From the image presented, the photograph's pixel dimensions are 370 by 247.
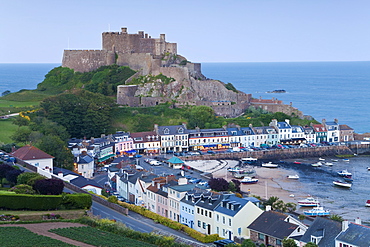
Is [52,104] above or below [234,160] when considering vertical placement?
above

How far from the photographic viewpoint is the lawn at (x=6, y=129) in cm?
5994

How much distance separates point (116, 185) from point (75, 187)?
8917 mm

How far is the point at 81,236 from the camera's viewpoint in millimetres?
27750

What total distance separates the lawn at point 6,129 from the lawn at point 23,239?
32259mm

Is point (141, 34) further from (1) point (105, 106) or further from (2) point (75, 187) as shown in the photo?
(2) point (75, 187)

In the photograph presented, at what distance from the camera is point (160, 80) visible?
8094 cm

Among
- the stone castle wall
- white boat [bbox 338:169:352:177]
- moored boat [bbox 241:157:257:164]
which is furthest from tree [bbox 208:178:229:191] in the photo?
the stone castle wall

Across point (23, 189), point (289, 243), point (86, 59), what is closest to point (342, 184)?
point (289, 243)

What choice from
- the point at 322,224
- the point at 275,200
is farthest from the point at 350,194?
the point at 322,224

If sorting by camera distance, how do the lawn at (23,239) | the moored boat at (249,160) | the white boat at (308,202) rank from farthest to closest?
1. the moored boat at (249,160)
2. the white boat at (308,202)
3. the lawn at (23,239)

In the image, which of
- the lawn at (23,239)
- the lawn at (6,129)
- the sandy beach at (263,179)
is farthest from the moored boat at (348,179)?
the lawn at (23,239)

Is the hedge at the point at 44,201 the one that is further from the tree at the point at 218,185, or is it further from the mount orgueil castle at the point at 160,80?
the mount orgueil castle at the point at 160,80

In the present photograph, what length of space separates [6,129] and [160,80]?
22.9m

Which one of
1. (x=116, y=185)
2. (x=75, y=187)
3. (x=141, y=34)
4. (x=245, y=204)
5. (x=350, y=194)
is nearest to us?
(x=245, y=204)
